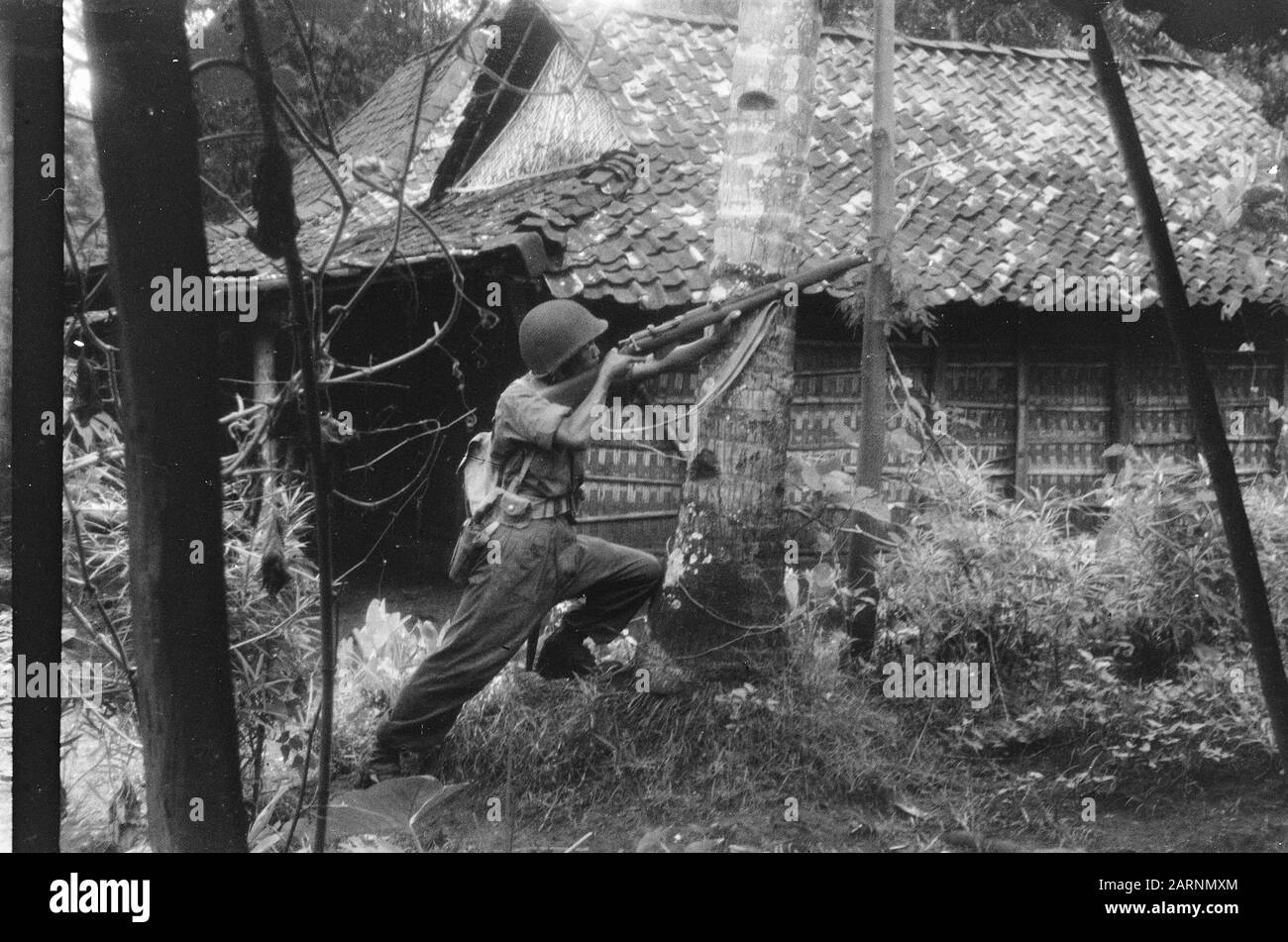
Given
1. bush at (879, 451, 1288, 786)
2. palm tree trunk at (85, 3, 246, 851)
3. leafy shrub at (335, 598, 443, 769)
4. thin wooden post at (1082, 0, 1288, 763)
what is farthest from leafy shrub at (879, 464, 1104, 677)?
palm tree trunk at (85, 3, 246, 851)

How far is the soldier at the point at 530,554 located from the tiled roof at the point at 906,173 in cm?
67

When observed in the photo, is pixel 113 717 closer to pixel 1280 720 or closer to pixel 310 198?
pixel 310 198

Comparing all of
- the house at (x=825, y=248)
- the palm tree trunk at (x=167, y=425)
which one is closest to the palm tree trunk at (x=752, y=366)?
the house at (x=825, y=248)

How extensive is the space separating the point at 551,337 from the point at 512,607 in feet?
2.49

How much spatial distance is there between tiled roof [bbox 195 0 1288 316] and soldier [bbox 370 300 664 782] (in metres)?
0.67

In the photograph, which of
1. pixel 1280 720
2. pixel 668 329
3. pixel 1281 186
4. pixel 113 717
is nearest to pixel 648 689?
pixel 668 329

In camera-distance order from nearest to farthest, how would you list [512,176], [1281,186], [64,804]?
[1281,186]
[64,804]
[512,176]

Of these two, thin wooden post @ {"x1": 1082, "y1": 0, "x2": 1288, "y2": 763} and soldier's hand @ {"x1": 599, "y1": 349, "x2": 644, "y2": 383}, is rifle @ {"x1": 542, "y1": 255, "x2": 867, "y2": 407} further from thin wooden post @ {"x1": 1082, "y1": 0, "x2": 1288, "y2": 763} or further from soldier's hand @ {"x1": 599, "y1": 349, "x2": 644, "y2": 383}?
thin wooden post @ {"x1": 1082, "y1": 0, "x2": 1288, "y2": 763}

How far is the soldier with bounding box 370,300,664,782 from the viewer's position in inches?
117

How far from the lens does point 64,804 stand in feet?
8.43

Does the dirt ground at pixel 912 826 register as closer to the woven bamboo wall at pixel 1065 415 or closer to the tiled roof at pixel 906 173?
the tiled roof at pixel 906 173

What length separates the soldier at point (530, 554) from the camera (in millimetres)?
2980

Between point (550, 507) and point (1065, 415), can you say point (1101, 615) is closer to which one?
point (1065, 415)

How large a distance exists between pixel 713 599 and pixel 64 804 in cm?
181
